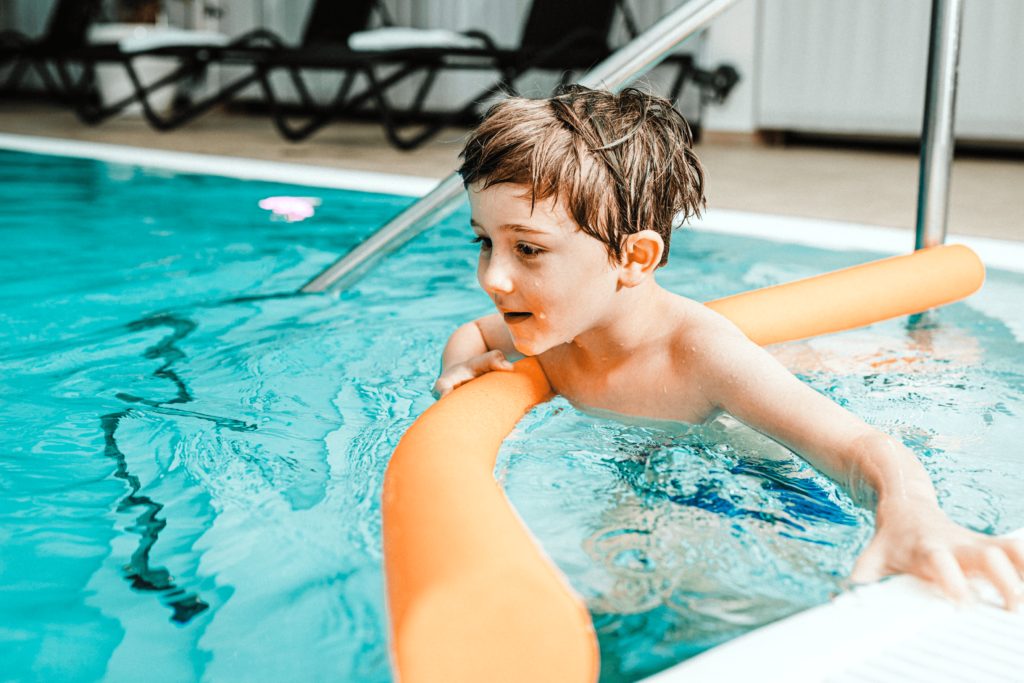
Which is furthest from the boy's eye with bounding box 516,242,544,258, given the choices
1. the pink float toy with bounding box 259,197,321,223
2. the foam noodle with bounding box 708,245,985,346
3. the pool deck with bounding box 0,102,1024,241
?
the pink float toy with bounding box 259,197,321,223

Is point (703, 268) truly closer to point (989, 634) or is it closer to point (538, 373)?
point (538, 373)

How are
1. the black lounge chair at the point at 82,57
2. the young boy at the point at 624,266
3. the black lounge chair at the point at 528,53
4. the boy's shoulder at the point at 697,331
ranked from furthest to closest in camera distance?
the black lounge chair at the point at 82,57
the black lounge chair at the point at 528,53
the boy's shoulder at the point at 697,331
the young boy at the point at 624,266

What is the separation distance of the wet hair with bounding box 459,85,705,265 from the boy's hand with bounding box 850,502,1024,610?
386 millimetres

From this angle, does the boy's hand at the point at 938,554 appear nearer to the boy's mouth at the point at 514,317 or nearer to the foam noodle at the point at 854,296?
the boy's mouth at the point at 514,317

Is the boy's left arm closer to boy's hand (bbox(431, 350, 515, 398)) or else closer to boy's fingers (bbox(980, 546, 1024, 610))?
boy's fingers (bbox(980, 546, 1024, 610))

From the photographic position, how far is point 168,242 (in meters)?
2.49

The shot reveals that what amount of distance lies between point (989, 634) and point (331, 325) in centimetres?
124

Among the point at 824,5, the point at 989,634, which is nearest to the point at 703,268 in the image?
the point at 989,634

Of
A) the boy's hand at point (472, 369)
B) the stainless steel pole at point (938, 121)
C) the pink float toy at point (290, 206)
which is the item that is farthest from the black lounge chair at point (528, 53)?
the boy's hand at point (472, 369)

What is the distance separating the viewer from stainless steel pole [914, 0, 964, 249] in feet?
5.15

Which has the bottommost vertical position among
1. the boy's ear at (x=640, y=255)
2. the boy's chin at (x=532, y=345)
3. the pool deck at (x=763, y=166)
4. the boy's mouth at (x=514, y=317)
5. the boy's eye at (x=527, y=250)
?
the pool deck at (x=763, y=166)

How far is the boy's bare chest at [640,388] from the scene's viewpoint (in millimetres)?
1100

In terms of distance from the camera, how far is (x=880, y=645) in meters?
0.67

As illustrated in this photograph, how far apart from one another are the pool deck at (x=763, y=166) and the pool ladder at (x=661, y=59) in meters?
0.67
